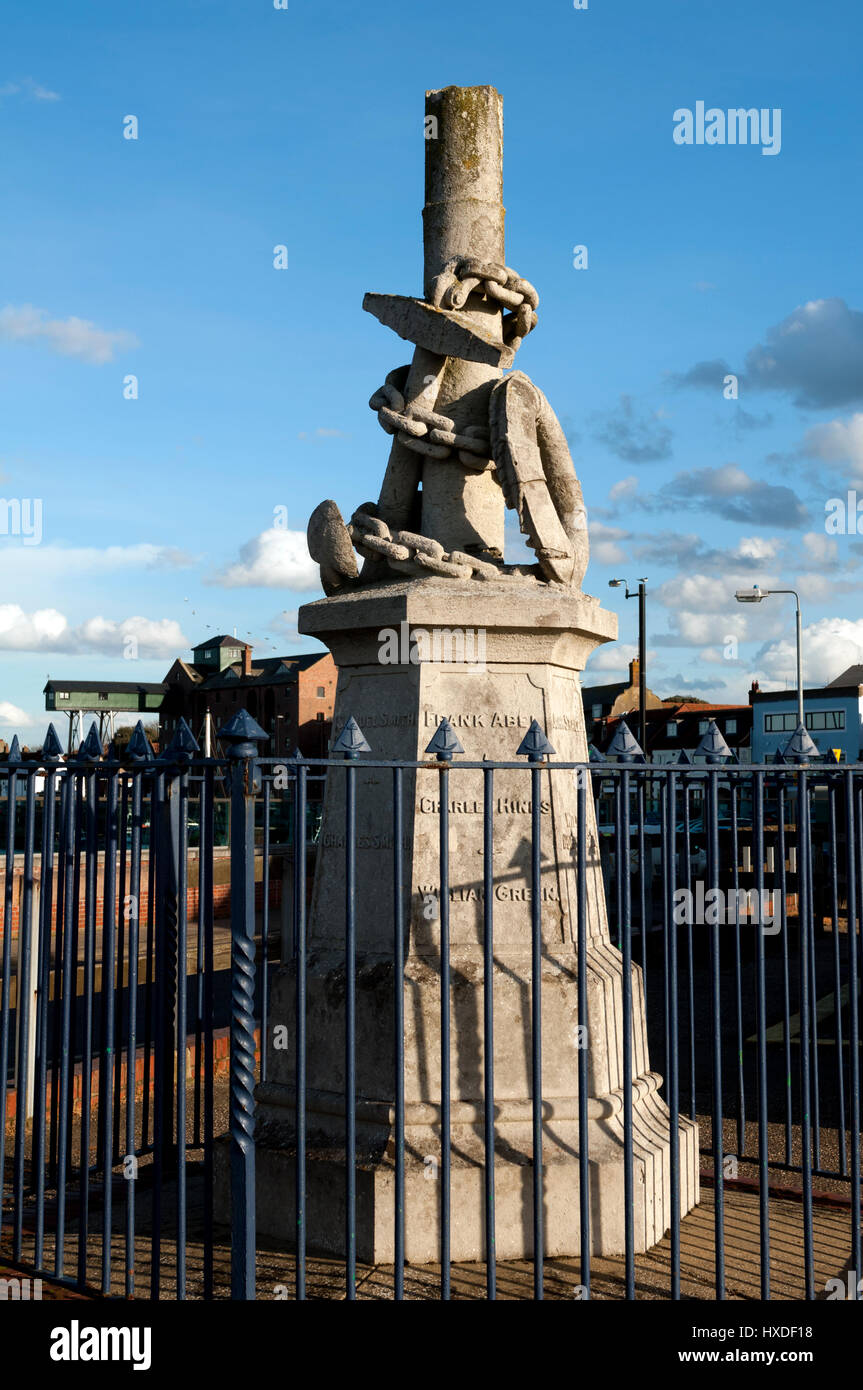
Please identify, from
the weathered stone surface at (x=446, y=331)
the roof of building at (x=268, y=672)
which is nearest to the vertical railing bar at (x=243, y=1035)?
the weathered stone surface at (x=446, y=331)

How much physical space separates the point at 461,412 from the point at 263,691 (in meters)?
79.8

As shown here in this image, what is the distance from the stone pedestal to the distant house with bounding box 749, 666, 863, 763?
51.0 meters

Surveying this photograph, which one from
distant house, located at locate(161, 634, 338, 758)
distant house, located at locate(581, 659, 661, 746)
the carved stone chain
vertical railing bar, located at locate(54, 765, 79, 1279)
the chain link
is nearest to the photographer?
vertical railing bar, located at locate(54, 765, 79, 1279)

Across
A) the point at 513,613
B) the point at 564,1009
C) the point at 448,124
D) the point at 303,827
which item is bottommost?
the point at 564,1009

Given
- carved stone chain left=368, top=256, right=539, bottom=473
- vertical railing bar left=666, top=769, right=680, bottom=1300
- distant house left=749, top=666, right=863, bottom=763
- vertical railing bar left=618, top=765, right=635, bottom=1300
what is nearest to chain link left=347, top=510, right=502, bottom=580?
carved stone chain left=368, top=256, right=539, bottom=473

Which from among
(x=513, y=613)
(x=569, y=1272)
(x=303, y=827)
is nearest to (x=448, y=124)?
(x=513, y=613)

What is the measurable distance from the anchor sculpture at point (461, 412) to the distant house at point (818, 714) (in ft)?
166

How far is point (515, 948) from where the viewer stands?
5.95m

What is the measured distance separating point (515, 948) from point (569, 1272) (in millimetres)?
1518

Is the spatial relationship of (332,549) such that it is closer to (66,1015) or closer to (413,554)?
(413,554)

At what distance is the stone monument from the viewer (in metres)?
5.57

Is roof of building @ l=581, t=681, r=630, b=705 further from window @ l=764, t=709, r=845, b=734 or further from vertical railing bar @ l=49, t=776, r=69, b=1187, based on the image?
vertical railing bar @ l=49, t=776, r=69, b=1187
